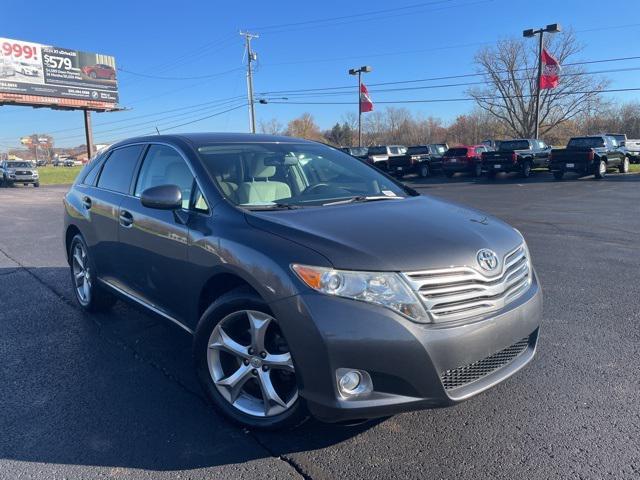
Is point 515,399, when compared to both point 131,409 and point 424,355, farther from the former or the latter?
point 131,409

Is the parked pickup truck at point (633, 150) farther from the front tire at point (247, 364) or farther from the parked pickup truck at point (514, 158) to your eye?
the front tire at point (247, 364)

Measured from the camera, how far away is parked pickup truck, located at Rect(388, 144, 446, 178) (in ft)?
96.6

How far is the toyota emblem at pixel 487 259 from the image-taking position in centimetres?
259

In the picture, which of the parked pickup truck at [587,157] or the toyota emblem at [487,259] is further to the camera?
the parked pickup truck at [587,157]

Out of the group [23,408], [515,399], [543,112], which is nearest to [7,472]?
[23,408]

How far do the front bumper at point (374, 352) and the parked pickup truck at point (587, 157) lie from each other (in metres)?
22.6

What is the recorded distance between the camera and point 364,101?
37.1 meters

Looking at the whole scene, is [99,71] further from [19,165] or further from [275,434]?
[275,434]

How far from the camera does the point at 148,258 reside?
366 cm

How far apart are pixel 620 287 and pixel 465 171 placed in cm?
2357

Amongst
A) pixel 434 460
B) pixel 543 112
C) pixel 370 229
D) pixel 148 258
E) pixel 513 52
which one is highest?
pixel 513 52

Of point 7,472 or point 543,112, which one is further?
point 543,112

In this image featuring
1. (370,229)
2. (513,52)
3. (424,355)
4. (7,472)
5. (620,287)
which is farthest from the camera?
(513,52)

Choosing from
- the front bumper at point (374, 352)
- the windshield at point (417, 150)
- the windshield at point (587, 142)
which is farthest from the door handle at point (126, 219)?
the windshield at point (417, 150)
